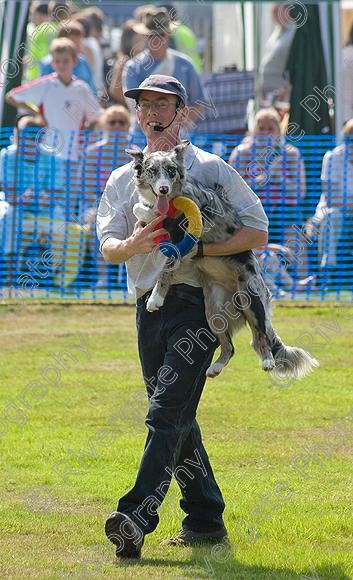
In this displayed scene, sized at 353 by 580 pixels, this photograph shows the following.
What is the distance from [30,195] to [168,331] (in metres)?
8.59

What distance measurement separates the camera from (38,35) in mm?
16781

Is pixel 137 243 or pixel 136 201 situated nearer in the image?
pixel 137 243

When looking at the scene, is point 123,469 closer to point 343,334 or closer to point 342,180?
point 343,334

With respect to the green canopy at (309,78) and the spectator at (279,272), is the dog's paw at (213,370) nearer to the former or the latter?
the spectator at (279,272)

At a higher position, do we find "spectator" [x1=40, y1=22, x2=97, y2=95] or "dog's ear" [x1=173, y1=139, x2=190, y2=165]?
"spectator" [x1=40, y1=22, x2=97, y2=95]

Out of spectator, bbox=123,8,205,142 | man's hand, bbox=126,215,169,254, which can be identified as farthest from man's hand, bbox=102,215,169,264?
spectator, bbox=123,8,205,142

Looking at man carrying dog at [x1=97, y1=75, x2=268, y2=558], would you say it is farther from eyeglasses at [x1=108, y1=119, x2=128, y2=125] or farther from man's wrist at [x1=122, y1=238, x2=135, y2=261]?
eyeglasses at [x1=108, y1=119, x2=128, y2=125]

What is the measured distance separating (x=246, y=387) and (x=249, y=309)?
12.5 feet

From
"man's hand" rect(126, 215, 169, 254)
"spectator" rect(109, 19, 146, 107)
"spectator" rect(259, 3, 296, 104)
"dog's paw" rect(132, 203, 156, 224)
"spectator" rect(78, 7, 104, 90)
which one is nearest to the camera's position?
"man's hand" rect(126, 215, 169, 254)

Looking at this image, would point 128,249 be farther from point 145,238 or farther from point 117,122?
point 117,122

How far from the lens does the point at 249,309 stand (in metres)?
6.16

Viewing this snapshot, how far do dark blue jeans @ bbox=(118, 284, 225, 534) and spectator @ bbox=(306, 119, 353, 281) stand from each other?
8089 millimetres

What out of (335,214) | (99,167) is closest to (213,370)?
(335,214)

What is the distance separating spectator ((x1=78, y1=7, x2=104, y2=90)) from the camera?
17344 millimetres
